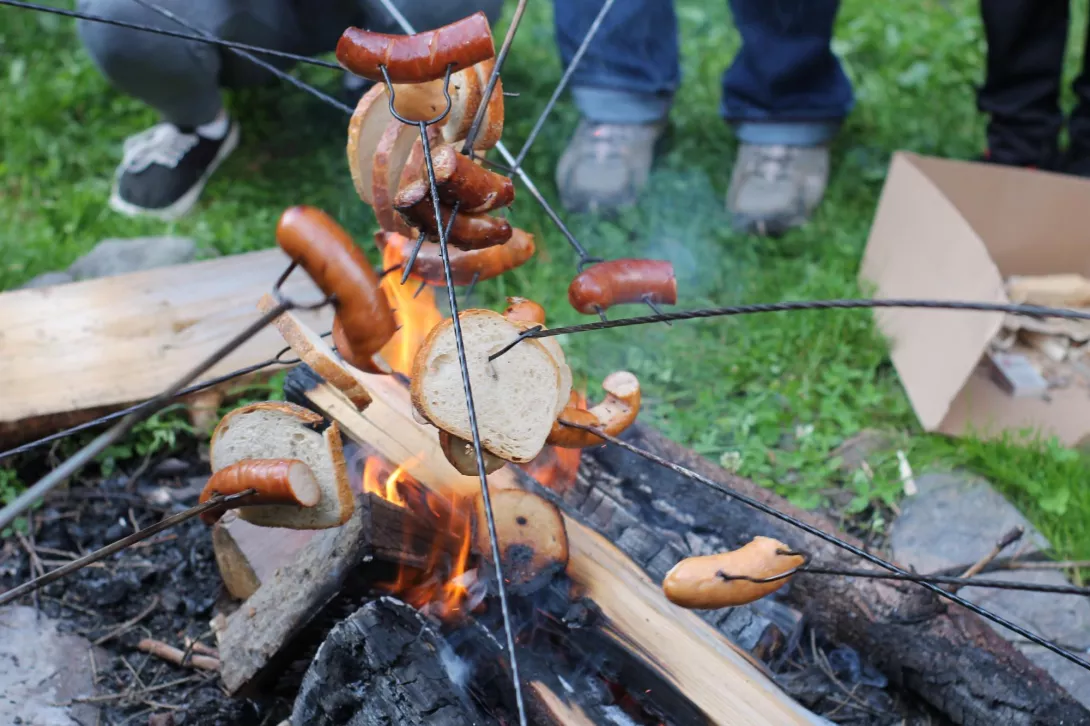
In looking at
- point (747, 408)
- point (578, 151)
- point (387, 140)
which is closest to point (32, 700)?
point (387, 140)

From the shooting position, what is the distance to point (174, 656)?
2348 millimetres

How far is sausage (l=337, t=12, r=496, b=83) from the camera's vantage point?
1.62 meters

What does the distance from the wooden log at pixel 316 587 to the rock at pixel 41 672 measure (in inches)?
16.2

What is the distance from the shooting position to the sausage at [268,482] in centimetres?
172

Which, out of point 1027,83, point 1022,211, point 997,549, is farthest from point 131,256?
point 1027,83

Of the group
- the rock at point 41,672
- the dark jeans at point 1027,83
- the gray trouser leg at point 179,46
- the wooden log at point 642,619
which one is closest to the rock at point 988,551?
the wooden log at point 642,619

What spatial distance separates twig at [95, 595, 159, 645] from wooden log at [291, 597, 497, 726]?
0.81 m

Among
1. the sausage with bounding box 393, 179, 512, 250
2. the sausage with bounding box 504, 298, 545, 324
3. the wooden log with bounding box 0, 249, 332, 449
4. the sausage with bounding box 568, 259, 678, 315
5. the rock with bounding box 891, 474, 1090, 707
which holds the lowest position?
the rock with bounding box 891, 474, 1090, 707

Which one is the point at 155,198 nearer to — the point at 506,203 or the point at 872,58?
the point at 506,203

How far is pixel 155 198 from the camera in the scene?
14.2ft

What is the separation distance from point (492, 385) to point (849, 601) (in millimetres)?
1168

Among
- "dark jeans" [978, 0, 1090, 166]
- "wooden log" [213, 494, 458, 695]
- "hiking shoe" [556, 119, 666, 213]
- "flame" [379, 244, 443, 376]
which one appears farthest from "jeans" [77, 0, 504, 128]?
"wooden log" [213, 494, 458, 695]

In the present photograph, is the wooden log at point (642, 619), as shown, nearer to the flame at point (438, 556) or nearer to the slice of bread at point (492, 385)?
the flame at point (438, 556)

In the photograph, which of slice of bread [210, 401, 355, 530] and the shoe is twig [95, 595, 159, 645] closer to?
slice of bread [210, 401, 355, 530]
